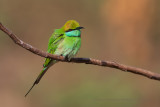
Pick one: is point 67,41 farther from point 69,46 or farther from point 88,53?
point 88,53

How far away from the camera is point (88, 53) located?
17.3ft

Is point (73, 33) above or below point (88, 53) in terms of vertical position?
above

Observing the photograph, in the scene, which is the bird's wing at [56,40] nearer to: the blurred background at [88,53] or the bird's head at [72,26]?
the bird's head at [72,26]

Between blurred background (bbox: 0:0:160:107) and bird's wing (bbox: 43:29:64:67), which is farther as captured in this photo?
blurred background (bbox: 0:0:160:107)

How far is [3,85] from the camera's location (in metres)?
4.90

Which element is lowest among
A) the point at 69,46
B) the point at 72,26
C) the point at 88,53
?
the point at 88,53

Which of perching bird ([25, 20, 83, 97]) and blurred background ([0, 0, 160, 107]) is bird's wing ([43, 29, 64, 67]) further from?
blurred background ([0, 0, 160, 107])

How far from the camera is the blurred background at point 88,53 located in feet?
14.1

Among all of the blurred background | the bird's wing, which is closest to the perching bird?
the bird's wing

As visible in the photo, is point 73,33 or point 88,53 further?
point 88,53

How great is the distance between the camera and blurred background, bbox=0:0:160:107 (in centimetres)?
429

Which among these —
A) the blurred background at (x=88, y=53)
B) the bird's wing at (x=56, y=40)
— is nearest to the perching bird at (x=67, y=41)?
the bird's wing at (x=56, y=40)

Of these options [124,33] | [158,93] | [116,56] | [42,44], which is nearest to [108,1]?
[124,33]

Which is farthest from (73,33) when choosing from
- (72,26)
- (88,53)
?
(88,53)
